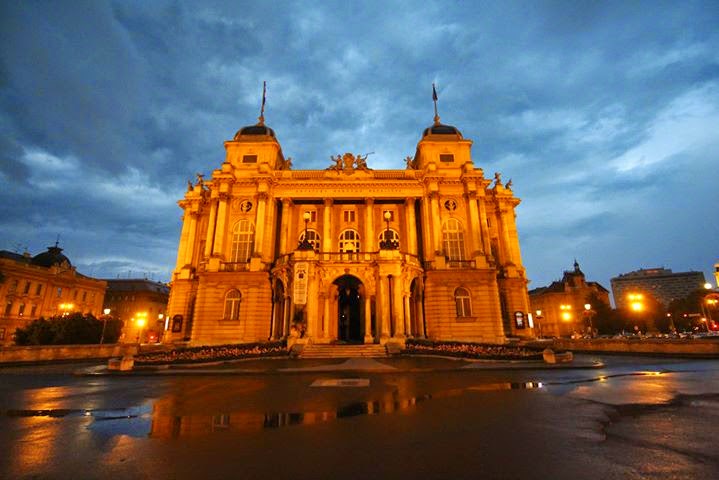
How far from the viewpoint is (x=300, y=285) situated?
28453 millimetres

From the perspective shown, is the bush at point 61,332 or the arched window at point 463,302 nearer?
the bush at point 61,332

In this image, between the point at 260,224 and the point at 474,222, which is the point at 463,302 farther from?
the point at 260,224

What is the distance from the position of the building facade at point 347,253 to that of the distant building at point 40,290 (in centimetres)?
2901

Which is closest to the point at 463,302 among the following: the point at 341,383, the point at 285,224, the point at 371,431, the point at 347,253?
the point at 347,253

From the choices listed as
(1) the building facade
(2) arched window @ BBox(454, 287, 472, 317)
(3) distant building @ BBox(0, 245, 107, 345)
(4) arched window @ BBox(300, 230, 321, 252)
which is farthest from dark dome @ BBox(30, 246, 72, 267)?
(2) arched window @ BBox(454, 287, 472, 317)

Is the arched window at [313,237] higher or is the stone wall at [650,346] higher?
the arched window at [313,237]

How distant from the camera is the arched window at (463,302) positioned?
32.7 metres

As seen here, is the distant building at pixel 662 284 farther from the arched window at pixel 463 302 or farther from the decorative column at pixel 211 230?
the decorative column at pixel 211 230

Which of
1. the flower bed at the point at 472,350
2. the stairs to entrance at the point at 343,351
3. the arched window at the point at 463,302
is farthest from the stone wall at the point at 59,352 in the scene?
the arched window at the point at 463,302

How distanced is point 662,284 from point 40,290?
224 m

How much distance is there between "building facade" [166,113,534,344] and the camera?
30422mm

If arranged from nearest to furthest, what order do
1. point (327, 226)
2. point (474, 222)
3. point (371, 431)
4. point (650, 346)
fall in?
point (371, 431)
point (650, 346)
point (474, 222)
point (327, 226)

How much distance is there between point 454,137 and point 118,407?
40.1 meters

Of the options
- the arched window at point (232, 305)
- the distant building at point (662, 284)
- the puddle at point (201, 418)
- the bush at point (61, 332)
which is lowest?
the puddle at point (201, 418)
